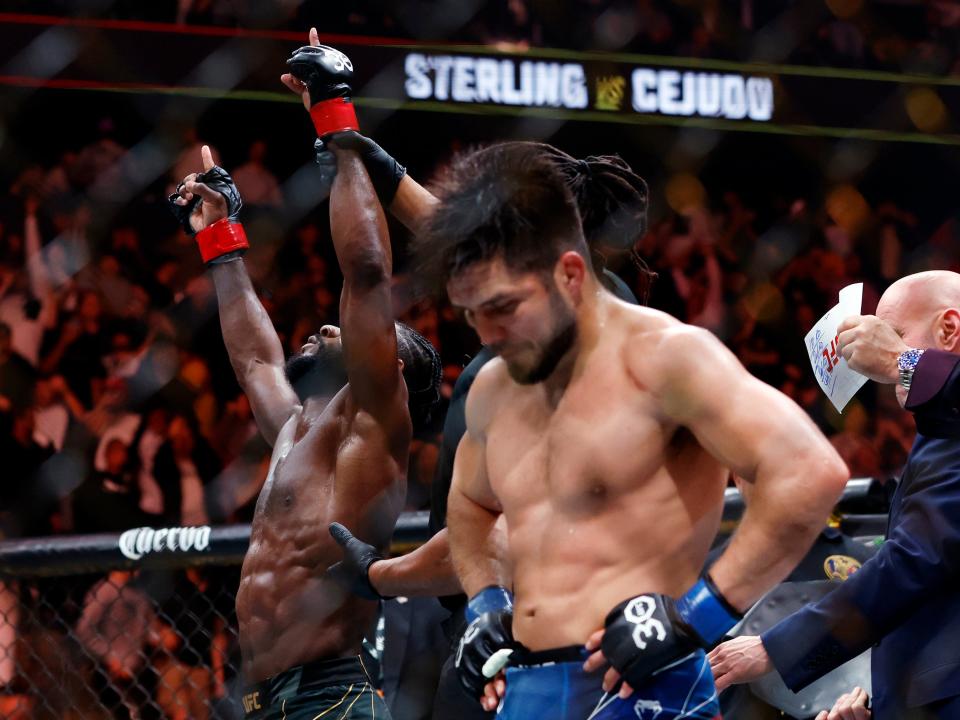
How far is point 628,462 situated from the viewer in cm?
148

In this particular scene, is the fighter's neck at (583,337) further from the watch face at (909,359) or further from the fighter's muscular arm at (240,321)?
the fighter's muscular arm at (240,321)

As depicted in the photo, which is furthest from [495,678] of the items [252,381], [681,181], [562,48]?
[681,181]

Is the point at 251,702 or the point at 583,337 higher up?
the point at 583,337

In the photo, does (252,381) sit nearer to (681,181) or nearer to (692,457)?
(692,457)

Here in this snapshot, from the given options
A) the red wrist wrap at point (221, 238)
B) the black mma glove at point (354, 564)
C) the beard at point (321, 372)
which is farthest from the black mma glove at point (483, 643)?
the red wrist wrap at point (221, 238)

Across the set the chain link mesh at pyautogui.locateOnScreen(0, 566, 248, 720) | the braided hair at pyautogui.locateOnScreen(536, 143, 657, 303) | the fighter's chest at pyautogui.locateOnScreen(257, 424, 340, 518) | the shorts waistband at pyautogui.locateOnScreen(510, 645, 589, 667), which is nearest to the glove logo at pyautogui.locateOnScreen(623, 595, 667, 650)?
the shorts waistband at pyautogui.locateOnScreen(510, 645, 589, 667)

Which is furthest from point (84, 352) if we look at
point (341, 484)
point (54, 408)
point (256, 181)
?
point (341, 484)

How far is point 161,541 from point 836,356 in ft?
5.04

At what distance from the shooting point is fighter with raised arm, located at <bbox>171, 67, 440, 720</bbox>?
2.23m

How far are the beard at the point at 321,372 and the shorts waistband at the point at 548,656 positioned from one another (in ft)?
3.72

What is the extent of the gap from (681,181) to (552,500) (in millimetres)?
3093

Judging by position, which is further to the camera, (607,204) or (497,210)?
(607,204)

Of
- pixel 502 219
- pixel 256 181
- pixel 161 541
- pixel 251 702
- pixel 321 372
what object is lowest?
pixel 251 702

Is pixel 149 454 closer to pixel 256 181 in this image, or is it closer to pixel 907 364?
pixel 256 181
